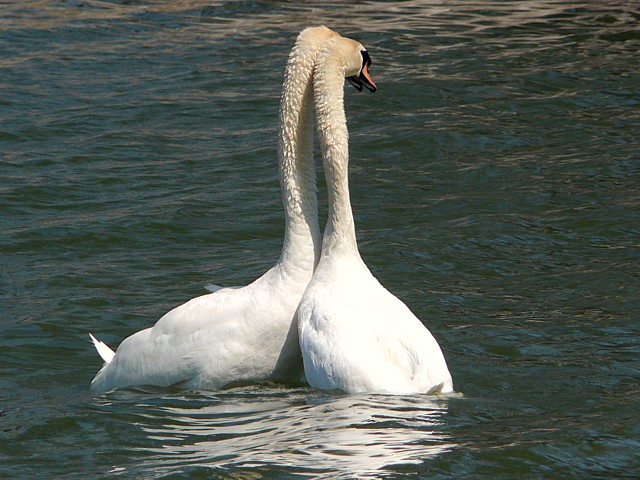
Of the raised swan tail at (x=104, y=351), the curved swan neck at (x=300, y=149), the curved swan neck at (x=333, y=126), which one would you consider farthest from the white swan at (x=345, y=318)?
the raised swan tail at (x=104, y=351)

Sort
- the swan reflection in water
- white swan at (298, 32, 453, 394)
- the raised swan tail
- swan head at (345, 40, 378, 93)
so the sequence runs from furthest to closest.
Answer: the raised swan tail → swan head at (345, 40, 378, 93) → white swan at (298, 32, 453, 394) → the swan reflection in water

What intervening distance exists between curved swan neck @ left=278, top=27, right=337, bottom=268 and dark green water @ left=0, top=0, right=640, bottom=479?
983 mm

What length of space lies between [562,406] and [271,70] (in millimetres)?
10144

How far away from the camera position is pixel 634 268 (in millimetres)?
10305

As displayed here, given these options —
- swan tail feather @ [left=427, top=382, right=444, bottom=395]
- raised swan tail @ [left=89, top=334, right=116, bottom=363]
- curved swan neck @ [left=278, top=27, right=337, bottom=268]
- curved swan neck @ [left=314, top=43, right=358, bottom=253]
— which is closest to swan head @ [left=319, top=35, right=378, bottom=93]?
curved swan neck @ [left=314, top=43, right=358, bottom=253]

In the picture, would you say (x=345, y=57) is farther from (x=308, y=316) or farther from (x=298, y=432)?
(x=298, y=432)

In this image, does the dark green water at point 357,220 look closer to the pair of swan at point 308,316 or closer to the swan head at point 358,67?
the pair of swan at point 308,316

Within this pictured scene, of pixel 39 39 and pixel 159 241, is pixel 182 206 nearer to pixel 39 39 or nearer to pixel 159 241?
pixel 159 241

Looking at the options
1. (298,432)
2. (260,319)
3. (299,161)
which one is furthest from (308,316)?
(299,161)

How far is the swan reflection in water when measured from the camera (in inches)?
249

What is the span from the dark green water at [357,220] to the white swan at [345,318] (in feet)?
0.52

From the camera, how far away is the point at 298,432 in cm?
674

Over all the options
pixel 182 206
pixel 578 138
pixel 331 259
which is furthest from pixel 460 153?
pixel 331 259

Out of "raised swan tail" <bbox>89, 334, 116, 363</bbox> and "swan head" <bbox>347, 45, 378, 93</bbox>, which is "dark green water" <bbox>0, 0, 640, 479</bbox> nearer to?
"raised swan tail" <bbox>89, 334, 116, 363</bbox>
